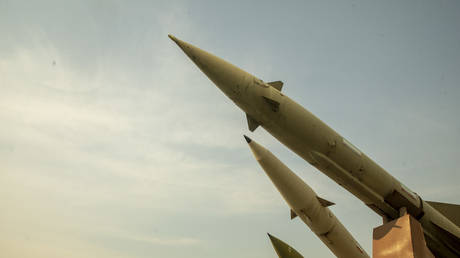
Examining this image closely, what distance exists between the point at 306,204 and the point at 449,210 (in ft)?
17.0

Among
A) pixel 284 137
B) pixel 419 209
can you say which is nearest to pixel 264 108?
pixel 284 137

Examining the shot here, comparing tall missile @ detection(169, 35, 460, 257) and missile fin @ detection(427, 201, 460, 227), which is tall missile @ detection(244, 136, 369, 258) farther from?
missile fin @ detection(427, 201, 460, 227)

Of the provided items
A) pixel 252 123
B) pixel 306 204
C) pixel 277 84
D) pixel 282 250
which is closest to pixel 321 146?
pixel 252 123

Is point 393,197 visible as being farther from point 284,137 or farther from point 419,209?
point 284,137

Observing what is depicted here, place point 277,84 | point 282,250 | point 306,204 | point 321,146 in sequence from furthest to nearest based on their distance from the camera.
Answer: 1. point 282,250
2. point 306,204
3. point 277,84
4. point 321,146

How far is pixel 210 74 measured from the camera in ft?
27.3

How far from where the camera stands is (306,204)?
434 inches

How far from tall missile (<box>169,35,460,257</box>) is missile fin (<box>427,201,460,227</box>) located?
0.85 meters

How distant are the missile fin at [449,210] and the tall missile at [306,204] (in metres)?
3.21

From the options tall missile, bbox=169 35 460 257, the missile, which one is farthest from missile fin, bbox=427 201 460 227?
the missile

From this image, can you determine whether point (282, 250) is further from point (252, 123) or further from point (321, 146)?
point (252, 123)

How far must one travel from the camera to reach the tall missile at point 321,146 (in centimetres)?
838

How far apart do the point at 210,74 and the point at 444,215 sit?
9.67 m

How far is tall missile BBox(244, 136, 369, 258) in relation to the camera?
1092 centimetres
